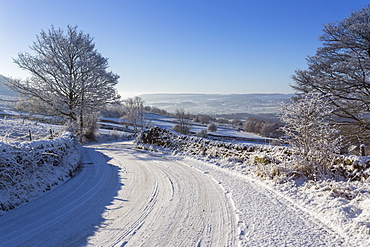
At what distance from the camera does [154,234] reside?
3668 mm

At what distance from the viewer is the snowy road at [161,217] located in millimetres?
3467

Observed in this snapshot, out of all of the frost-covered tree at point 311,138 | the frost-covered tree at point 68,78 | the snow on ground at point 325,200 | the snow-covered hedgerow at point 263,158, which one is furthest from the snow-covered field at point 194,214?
the frost-covered tree at point 68,78

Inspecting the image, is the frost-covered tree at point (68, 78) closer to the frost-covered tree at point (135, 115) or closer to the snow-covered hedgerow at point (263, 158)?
the snow-covered hedgerow at point (263, 158)

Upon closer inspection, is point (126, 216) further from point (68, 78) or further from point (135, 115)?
point (135, 115)

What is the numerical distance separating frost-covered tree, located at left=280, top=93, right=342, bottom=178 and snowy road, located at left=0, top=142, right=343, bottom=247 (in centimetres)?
165

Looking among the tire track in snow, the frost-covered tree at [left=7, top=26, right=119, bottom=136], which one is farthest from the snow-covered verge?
the frost-covered tree at [left=7, top=26, right=119, bottom=136]

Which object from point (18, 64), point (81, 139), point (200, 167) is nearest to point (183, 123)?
point (81, 139)

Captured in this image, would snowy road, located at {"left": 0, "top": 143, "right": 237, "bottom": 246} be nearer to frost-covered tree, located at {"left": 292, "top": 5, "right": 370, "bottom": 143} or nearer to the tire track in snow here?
the tire track in snow

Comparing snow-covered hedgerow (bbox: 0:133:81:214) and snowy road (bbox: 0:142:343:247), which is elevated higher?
snow-covered hedgerow (bbox: 0:133:81:214)

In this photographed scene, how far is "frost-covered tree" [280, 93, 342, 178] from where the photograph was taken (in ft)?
20.0

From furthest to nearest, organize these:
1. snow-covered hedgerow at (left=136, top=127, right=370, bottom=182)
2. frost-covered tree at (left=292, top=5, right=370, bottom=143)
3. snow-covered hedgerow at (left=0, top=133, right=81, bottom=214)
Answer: frost-covered tree at (left=292, top=5, right=370, bottom=143) < snow-covered hedgerow at (left=136, top=127, right=370, bottom=182) < snow-covered hedgerow at (left=0, top=133, right=81, bottom=214)

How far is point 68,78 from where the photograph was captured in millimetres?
17578

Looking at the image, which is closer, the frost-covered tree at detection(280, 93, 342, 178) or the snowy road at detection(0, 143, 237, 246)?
the snowy road at detection(0, 143, 237, 246)

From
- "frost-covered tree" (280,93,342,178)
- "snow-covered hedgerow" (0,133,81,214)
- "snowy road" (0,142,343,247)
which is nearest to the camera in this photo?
"snowy road" (0,142,343,247)
